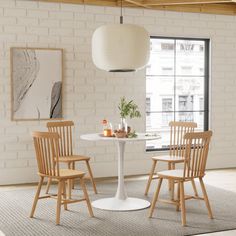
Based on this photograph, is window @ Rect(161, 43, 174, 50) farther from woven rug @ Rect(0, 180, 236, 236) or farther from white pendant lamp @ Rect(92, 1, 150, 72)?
white pendant lamp @ Rect(92, 1, 150, 72)

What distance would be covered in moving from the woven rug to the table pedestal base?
10 centimetres

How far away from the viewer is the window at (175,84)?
286 inches

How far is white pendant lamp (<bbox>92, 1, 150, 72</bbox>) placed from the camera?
443 centimetres

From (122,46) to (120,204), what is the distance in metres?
1.64

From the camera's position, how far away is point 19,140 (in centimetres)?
631

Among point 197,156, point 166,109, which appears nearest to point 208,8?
point 166,109

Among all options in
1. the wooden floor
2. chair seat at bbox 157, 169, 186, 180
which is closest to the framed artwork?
the wooden floor

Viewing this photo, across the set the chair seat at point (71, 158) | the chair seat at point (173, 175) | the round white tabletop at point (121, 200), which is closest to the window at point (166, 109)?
the chair seat at point (71, 158)

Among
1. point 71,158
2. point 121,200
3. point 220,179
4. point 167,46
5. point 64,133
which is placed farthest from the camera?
point 167,46

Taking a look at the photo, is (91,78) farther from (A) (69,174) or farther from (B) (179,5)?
(A) (69,174)

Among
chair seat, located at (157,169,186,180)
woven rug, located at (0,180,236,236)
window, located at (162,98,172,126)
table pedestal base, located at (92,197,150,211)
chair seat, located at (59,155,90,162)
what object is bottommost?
woven rug, located at (0,180,236,236)

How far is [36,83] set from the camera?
6.35 meters

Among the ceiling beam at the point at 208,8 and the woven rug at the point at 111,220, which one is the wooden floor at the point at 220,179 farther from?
the ceiling beam at the point at 208,8

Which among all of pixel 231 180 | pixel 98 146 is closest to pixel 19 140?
pixel 98 146
